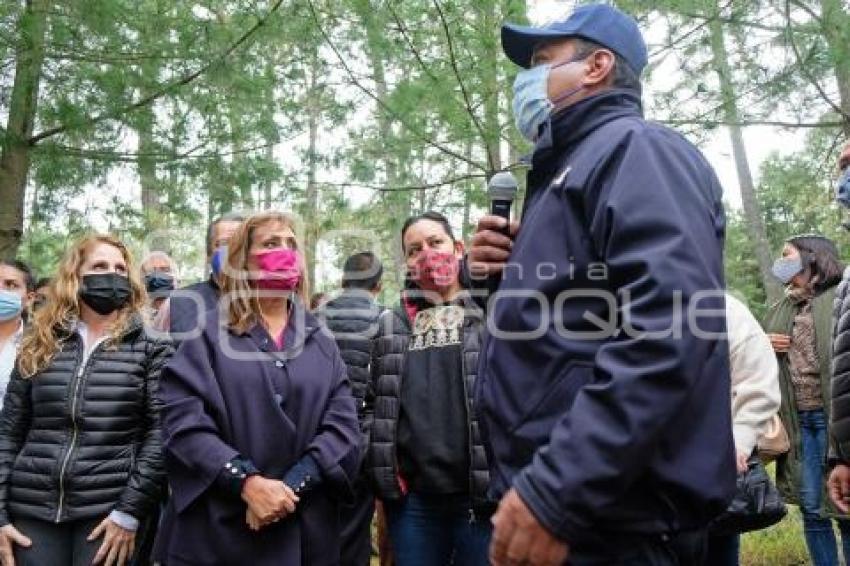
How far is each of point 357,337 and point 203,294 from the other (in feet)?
2.77

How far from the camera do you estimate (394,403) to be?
3492 mm

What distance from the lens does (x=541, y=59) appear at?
6.57 ft

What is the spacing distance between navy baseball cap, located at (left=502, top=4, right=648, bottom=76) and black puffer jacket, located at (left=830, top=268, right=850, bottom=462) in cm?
186

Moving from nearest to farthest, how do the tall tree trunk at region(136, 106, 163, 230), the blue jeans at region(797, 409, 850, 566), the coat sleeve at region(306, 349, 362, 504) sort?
the coat sleeve at region(306, 349, 362, 504) → the blue jeans at region(797, 409, 850, 566) → the tall tree trunk at region(136, 106, 163, 230)

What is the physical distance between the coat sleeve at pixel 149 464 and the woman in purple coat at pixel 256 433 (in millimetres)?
363

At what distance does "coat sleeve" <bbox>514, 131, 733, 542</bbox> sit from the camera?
4.66 ft

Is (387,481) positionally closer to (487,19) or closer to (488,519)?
(488,519)

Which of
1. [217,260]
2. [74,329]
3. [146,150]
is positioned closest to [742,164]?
[146,150]

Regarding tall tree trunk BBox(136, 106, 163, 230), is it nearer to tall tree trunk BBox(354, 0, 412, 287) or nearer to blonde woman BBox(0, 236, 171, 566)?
tall tree trunk BBox(354, 0, 412, 287)

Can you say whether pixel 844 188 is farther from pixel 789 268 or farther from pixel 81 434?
pixel 81 434

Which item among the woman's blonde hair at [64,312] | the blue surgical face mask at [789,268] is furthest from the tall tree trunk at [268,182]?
the blue surgical face mask at [789,268]

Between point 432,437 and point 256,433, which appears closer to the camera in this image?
point 256,433

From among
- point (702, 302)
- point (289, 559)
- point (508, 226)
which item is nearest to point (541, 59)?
point (508, 226)

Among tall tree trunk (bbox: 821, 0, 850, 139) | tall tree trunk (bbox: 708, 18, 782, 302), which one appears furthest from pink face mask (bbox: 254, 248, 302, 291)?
tall tree trunk (bbox: 821, 0, 850, 139)
